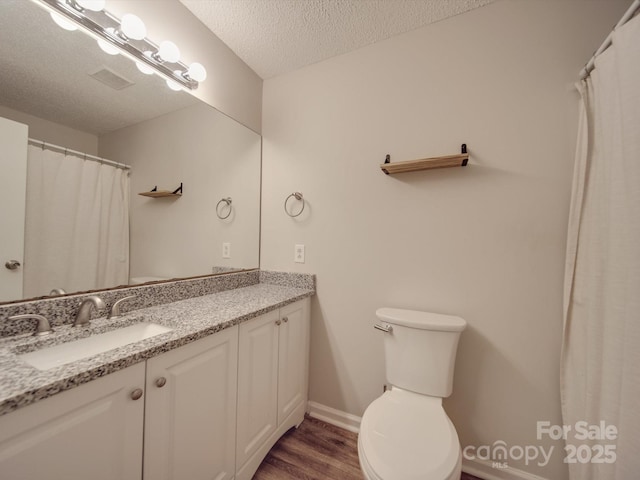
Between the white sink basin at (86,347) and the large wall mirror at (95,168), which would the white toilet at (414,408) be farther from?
the large wall mirror at (95,168)

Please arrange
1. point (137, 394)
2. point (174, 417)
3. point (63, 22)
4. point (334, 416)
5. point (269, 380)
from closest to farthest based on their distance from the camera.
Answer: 1. point (137, 394)
2. point (174, 417)
3. point (63, 22)
4. point (269, 380)
5. point (334, 416)

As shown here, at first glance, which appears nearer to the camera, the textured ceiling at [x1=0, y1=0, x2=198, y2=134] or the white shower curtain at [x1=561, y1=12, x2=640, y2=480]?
the white shower curtain at [x1=561, y1=12, x2=640, y2=480]

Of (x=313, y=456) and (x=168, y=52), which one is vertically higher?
(x=168, y=52)

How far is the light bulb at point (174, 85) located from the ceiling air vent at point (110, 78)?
183 millimetres

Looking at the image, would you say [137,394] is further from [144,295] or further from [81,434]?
[144,295]

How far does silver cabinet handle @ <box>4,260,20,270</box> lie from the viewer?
0.86 metres

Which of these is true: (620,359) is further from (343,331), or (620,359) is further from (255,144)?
(255,144)

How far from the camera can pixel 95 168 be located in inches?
43.1

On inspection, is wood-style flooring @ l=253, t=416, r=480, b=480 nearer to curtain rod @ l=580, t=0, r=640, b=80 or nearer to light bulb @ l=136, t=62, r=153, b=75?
curtain rod @ l=580, t=0, r=640, b=80

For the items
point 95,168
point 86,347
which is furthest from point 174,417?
point 95,168

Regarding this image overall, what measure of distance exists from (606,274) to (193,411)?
1.57 meters

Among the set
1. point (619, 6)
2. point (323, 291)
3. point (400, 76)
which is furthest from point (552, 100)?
point (323, 291)

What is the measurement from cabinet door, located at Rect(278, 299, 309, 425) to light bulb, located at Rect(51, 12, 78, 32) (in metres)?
1.54

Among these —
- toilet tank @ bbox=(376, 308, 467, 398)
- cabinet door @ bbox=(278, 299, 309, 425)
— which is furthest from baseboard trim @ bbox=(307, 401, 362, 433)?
toilet tank @ bbox=(376, 308, 467, 398)
